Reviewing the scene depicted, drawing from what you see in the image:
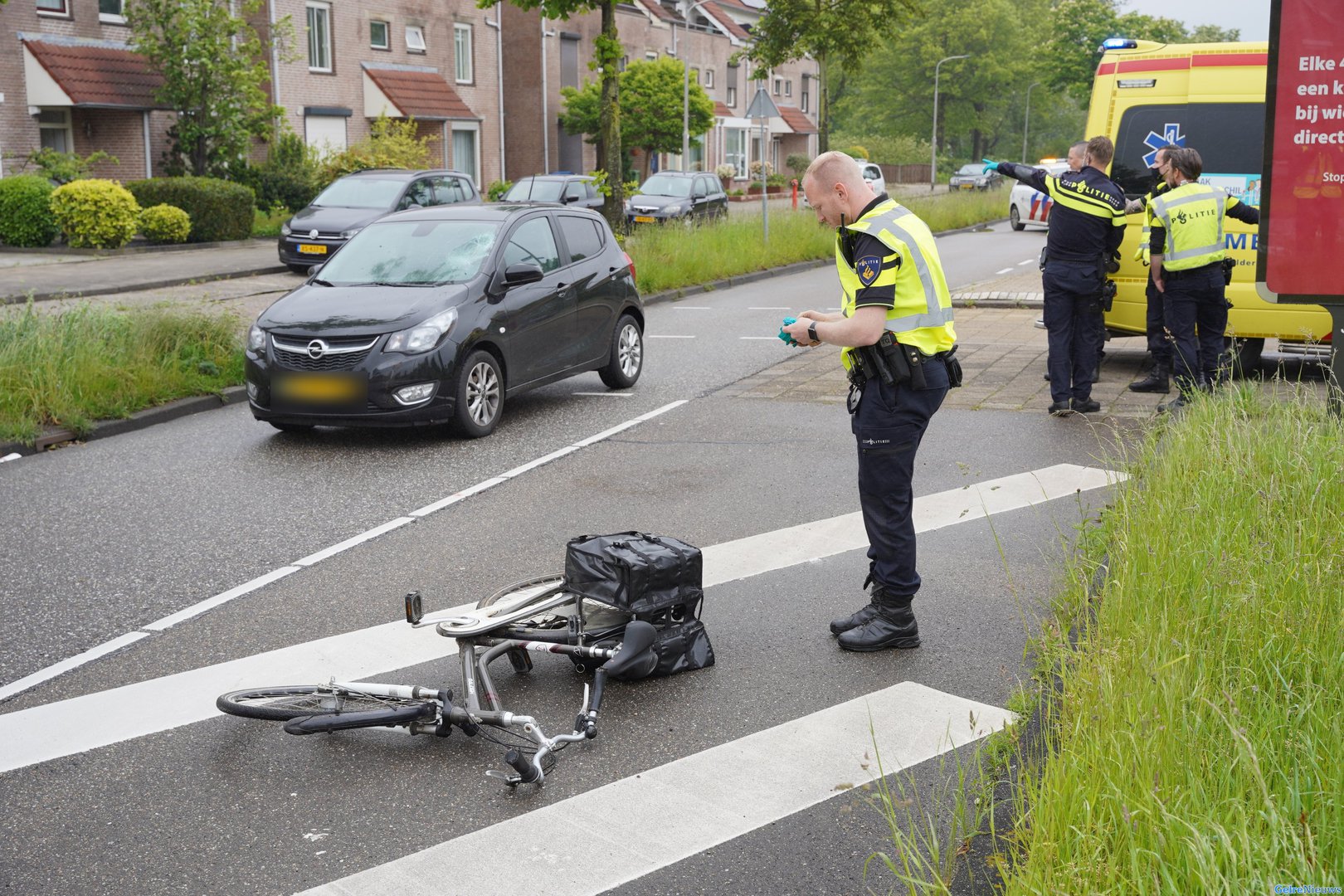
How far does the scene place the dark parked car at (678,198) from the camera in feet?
98.4

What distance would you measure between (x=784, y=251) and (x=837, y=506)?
58.1 feet

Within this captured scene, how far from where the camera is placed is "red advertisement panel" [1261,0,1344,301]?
189 inches

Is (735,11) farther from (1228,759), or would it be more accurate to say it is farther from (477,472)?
(1228,759)

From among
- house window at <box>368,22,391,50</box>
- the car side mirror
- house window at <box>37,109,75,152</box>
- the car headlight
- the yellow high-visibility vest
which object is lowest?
the car headlight

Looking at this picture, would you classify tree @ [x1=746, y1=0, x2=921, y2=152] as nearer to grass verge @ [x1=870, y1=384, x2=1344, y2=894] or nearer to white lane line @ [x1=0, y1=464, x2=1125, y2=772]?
white lane line @ [x1=0, y1=464, x2=1125, y2=772]

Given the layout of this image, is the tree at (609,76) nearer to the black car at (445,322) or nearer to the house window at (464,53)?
the black car at (445,322)

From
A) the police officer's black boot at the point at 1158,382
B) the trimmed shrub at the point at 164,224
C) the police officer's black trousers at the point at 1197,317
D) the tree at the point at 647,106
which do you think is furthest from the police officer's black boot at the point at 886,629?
the tree at the point at 647,106

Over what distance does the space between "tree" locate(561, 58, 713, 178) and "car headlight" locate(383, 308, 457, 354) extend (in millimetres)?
41034

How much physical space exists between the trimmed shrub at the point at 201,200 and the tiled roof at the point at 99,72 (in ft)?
13.2

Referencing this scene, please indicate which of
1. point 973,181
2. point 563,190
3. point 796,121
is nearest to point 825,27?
point 563,190

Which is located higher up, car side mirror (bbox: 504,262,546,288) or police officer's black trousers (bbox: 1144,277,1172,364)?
car side mirror (bbox: 504,262,546,288)

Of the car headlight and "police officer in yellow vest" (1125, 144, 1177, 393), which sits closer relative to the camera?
the car headlight

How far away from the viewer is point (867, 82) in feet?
309

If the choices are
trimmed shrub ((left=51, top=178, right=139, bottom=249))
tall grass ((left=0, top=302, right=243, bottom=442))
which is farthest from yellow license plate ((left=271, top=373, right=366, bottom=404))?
A: trimmed shrub ((left=51, top=178, right=139, bottom=249))
